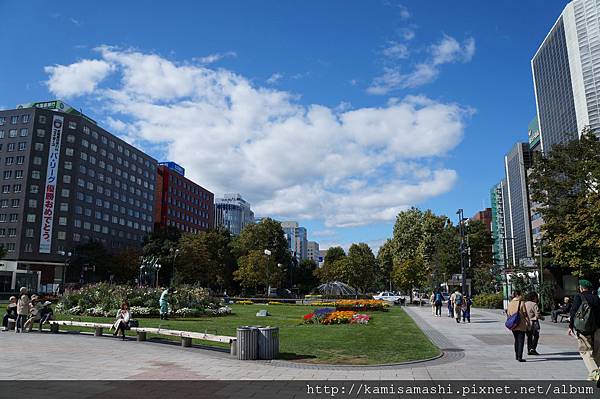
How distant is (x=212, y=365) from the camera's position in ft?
33.3

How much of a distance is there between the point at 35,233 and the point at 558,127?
85.9m

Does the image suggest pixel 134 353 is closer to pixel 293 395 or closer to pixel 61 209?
pixel 293 395

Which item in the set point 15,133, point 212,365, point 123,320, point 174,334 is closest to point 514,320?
point 212,365

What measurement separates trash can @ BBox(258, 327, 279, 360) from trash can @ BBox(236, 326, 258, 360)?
0.10 meters

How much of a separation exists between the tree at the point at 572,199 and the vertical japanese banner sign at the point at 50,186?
245 ft

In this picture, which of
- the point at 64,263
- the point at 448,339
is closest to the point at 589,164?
the point at 448,339

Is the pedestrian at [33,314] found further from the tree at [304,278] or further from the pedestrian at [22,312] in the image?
the tree at [304,278]

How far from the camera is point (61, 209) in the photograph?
81.1 meters

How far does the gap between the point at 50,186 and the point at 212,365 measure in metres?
80.9

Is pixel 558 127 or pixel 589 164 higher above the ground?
pixel 558 127

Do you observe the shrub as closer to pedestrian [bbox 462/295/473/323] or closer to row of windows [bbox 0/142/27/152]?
pedestrian [bbox 462/295/473/323]

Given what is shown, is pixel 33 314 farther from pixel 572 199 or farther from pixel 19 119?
pixel 19 119

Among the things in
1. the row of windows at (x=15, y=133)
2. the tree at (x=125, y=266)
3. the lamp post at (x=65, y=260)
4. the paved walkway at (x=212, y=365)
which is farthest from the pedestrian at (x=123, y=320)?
the row of windows at (x=15, y=133)

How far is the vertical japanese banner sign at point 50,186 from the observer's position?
77.6m
